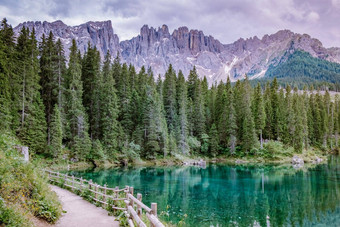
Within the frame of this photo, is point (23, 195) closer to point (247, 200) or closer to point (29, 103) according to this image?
point (247, 200)

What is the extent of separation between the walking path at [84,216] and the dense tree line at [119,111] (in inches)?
847

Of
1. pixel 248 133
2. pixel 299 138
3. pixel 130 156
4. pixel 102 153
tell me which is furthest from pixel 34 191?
pixel 299 138

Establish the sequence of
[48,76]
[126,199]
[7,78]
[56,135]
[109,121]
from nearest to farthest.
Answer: [126,199] < [7,78] < [56,135] < [48,76] < [109,121]

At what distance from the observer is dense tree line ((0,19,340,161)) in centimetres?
3856

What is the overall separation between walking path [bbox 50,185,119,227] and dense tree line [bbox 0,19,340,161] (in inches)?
847

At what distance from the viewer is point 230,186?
97.5 feet

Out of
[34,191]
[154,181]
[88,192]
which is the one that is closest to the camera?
[34,191]

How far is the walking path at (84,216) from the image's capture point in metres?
11.1

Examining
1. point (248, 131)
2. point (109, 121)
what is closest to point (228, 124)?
point (248, 131)

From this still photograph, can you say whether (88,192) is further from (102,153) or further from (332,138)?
(332,138)

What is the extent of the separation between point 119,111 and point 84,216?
41353 millimetres

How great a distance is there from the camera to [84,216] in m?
12.4

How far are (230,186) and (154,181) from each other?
8832mm

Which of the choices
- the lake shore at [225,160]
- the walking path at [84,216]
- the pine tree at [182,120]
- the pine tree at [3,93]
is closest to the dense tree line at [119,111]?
the pine tree at [3,93]
